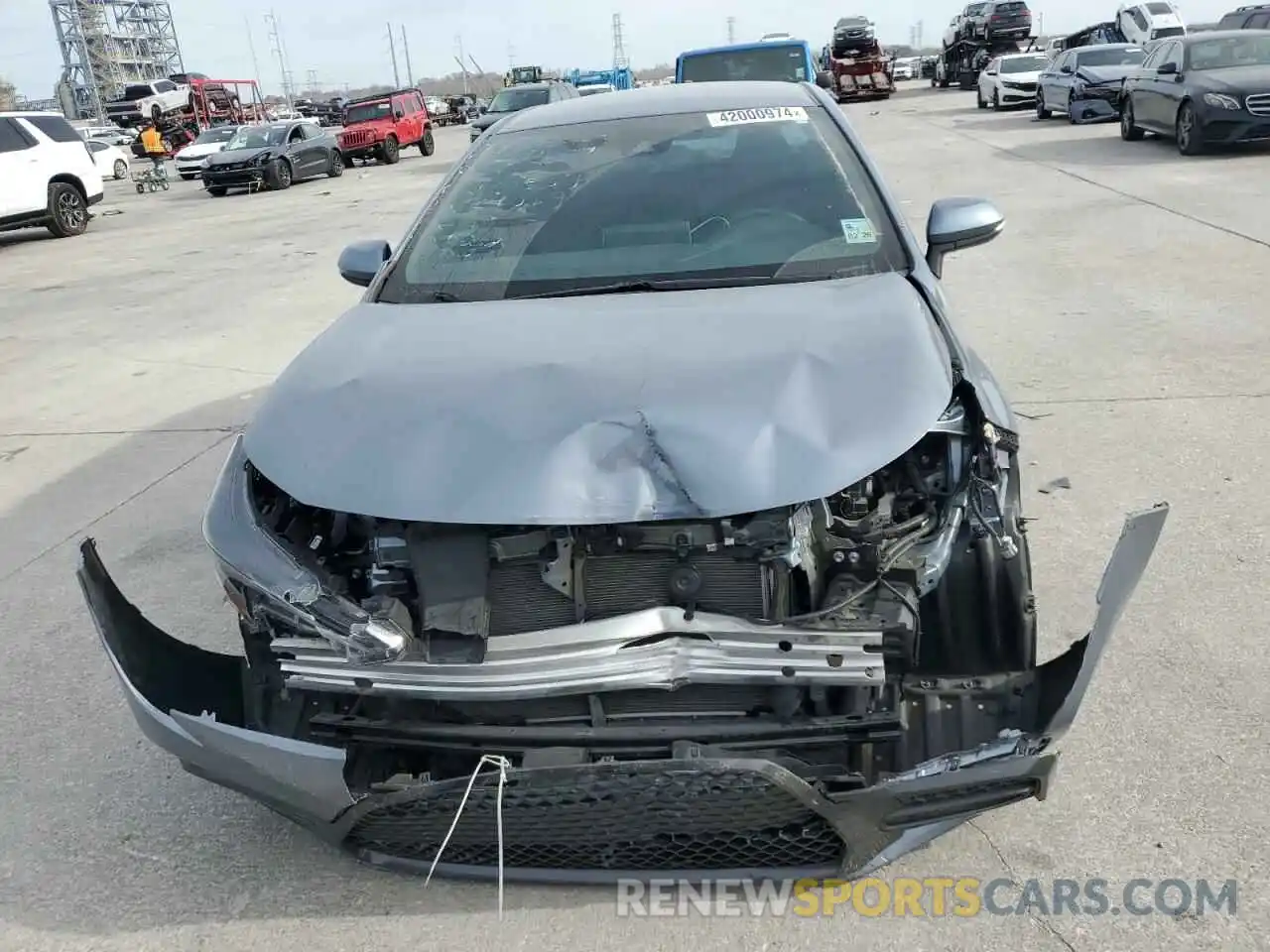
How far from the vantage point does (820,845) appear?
7.43ft

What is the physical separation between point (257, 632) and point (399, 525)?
A: 0.46 m

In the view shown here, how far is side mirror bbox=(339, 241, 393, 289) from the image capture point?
395cm

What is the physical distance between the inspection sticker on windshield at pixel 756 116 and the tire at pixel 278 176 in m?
21.4

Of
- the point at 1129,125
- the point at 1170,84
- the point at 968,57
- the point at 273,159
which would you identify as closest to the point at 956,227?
the point at 1170,84

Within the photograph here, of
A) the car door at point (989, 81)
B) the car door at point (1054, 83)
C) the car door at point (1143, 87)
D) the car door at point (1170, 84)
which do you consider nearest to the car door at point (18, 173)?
the car door at point (1170, 84)

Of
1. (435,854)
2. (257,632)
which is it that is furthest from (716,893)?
(257,632)

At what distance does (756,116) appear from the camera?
388cm

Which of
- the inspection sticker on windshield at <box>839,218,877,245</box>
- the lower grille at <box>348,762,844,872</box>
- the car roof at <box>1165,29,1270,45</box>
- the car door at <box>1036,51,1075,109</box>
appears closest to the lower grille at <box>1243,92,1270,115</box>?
the car roof at <box>1165,29,1270,45</box>

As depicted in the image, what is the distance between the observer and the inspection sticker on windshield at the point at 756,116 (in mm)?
3863

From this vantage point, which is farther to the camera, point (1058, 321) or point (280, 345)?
point (280, 345)

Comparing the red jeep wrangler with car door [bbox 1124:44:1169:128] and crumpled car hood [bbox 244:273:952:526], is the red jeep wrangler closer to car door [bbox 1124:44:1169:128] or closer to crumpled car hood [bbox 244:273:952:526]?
car door [bbox 1124:44:1169:128]

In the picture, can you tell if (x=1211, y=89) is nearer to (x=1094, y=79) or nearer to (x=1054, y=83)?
(x=1094, y=79)

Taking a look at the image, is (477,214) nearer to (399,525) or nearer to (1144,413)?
(399,525)

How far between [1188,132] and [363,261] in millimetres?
14076
